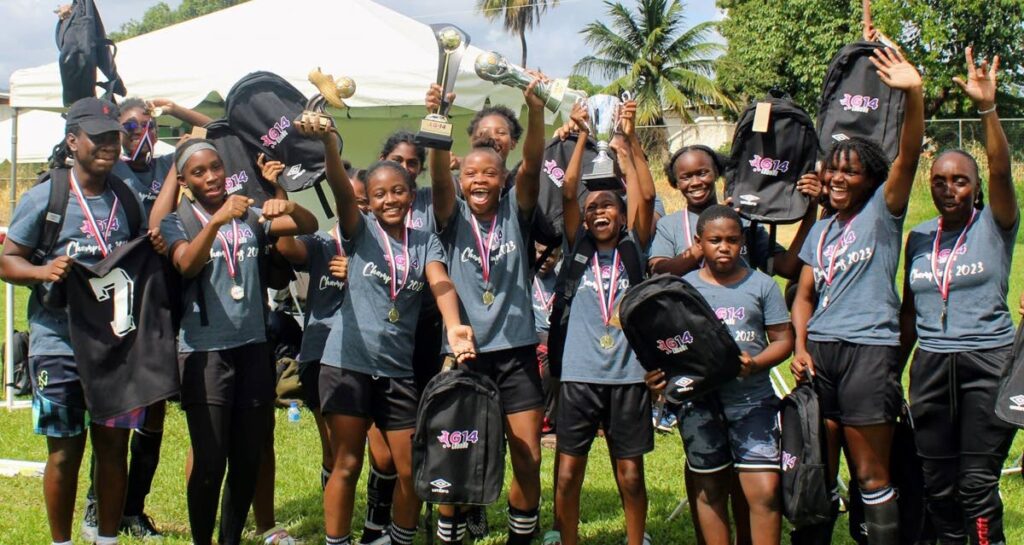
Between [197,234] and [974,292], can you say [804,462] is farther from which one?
[197,234]

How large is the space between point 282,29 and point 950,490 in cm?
870

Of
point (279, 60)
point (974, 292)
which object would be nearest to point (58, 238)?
point (974, 292)

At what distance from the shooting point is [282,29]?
1123 cm

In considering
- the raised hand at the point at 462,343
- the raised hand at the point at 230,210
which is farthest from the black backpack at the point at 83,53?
the raised hand at the point at 462,343

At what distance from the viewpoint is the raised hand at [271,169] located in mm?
5250

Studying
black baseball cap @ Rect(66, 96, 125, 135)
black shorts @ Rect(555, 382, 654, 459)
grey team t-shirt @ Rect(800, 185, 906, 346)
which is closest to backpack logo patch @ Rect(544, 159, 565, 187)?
black shorts @ Rect(555, 382, 654, 459)

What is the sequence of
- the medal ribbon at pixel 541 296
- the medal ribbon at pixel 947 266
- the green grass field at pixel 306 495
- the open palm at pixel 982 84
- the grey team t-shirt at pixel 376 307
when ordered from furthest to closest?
1. the medal ribbon at pixel 541 296
2. the green grass field at pixel 306 495
3. the grey team t-shirt at pixel 376 307
4. the medal ribbon at pixel 947 266
5. the open palm at pixel 982 84

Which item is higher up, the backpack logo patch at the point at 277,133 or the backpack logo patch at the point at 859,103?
Result: the backpack logo patch at the point at 859,103

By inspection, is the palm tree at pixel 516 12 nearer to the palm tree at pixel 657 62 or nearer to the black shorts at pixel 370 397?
the palm tree at pixel 657 62

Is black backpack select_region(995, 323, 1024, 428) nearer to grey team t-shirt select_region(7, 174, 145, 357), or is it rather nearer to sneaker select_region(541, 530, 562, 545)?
sneaker select_region(541, 530, 562, 545)

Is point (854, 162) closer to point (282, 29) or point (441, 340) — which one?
point (441, 340)

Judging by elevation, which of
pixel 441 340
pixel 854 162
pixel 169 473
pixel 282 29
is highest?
pixel 282 29

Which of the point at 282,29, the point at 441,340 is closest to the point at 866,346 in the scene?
the point at 441,340

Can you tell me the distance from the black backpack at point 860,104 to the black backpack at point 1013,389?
3.84 ft
